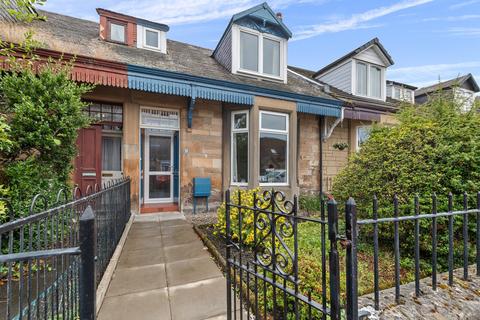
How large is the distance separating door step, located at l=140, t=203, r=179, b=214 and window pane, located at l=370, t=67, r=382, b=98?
10.4m

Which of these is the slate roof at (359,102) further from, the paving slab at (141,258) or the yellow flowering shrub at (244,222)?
the paving slab at (141,258)

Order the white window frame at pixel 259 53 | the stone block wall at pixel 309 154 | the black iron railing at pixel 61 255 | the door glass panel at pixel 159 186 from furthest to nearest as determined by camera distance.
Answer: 1. the stone block wall at pixel 309 154
2. the white window frame at pixel 259 53
3. the door glass panel at pixel 159 186
4. the black iron railing at pixel 61 255

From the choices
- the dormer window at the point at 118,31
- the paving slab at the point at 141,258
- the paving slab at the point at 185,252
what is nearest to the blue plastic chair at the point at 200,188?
the paving slab at the point at 185,252

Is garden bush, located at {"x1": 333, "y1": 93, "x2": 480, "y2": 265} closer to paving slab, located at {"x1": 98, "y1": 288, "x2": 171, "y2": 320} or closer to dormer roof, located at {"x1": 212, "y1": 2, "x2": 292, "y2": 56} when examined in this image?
paving slab, located at {"x1": 98, "y1": 288, "x2": 171, "y2": 320}

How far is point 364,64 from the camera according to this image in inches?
443

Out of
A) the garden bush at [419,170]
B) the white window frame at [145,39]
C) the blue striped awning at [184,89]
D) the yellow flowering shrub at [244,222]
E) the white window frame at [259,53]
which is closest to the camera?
the garden bush at [419,170]

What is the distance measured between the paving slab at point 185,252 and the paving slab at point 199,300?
84 centimetres

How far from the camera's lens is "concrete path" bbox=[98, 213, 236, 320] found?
8.69ft

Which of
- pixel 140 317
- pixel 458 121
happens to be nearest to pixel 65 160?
pixel 140 317

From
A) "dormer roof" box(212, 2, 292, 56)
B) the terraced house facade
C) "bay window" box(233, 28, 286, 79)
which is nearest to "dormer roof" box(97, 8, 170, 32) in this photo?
the terraced house facade

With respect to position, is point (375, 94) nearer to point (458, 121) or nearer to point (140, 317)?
point (458, 121)

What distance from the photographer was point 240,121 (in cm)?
782

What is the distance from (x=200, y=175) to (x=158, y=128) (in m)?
1.87

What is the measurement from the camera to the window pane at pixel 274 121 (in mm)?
7770
